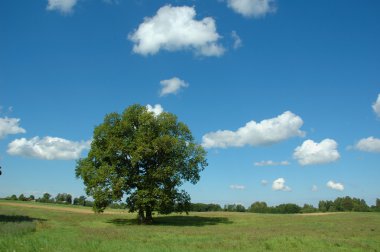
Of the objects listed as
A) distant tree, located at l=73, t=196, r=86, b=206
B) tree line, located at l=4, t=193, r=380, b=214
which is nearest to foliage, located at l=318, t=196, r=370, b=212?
tree line, located at l=4, t=193, r=380, b=214

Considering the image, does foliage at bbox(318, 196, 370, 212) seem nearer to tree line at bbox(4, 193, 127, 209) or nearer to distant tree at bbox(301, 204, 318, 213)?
distant tree at bbox(301, 204, 318, 213)

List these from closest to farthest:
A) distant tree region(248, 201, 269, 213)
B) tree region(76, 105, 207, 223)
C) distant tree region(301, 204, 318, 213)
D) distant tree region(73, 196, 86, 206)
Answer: tree region(76, 105, 207, 223)
distant tree region(301, 204, 318, 213)
distant tree region(248, 201, 269, 213)
distant tree region(73, 196, 86, 206)

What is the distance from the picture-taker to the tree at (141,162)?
4734cm

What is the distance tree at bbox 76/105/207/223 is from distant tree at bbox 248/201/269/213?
312 feet

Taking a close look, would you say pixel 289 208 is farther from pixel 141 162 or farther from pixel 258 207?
pixel 141 162

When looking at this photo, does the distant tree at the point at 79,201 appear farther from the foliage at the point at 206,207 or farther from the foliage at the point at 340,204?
the foliage at the point at 340,204

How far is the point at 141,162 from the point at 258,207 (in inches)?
4253

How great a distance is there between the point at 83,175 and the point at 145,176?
7907 millimetres

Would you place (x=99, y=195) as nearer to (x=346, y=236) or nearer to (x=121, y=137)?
(x=121, y=137)

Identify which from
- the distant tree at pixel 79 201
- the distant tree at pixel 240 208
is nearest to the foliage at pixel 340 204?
the distant tree at pixel 240 208

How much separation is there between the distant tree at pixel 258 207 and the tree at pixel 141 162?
9506cm

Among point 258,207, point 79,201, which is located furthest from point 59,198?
point 258,207

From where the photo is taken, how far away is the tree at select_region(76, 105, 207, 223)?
47344mm

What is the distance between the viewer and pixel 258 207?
149625 millimetres
